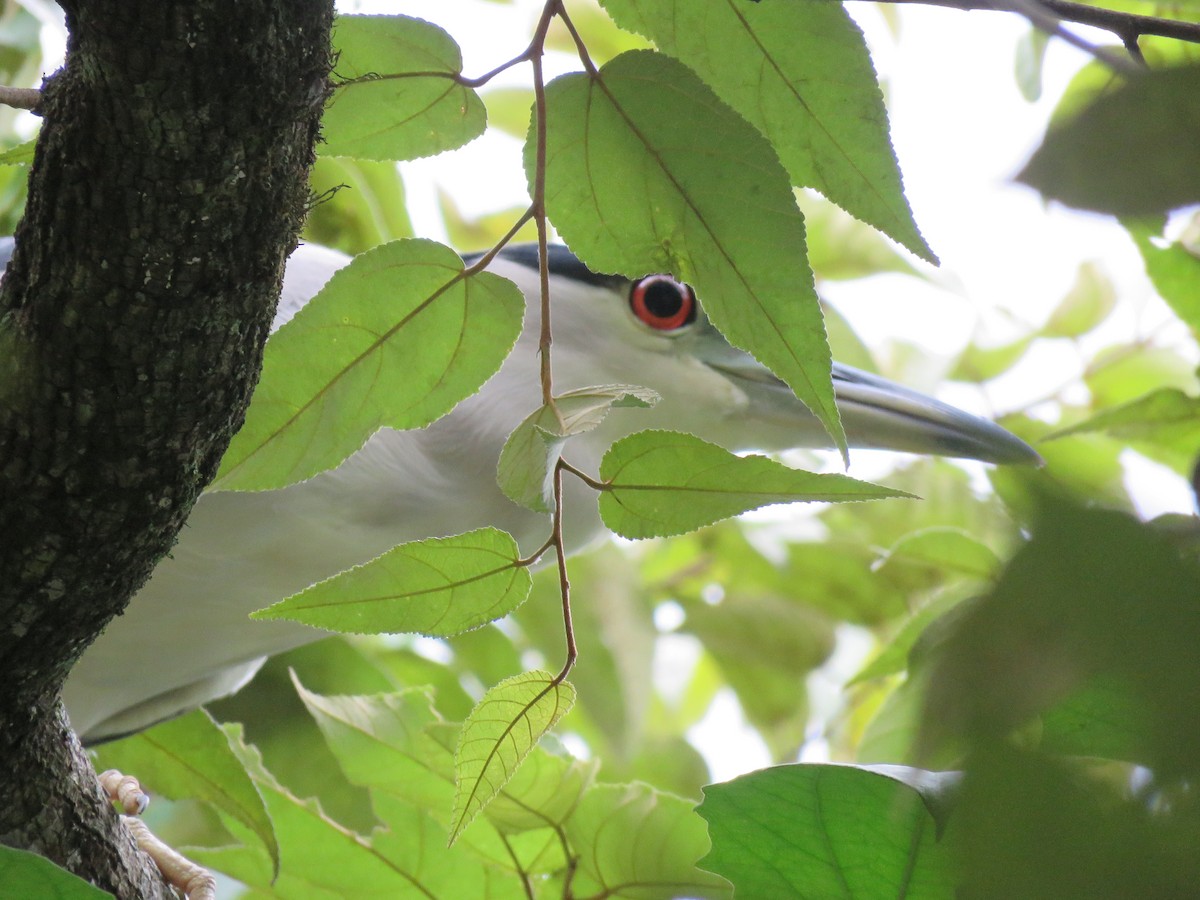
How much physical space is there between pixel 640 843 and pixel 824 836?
340mm

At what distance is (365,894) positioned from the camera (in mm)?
928

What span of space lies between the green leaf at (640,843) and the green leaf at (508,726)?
0.38m

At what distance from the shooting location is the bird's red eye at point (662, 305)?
49.2 inches

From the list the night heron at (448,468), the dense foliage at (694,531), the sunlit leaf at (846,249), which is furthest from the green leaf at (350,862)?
the sunlit leaf at (846,249)

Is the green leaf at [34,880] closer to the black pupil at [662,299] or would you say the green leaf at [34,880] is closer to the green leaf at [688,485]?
the green leaf at [688,485]

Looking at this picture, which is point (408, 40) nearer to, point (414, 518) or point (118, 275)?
point (118, 275)

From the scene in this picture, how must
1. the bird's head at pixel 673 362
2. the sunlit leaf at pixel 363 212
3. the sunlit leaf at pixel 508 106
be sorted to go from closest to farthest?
the bird's head at pixel 673 362
the sunlit leaf at pixel 363 212
the sunlit leaf at pixel 508 106

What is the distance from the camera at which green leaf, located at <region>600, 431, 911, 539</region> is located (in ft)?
1.63

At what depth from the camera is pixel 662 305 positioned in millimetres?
1257

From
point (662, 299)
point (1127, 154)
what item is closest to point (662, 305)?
point (662, 299)

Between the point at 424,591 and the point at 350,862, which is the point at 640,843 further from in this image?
the point at 424,591

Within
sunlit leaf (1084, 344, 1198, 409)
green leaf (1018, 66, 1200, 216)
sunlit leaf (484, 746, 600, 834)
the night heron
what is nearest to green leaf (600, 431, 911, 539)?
green leaf (1018, 66, 1200, 216)

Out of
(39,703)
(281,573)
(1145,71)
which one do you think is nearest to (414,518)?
(281,573)

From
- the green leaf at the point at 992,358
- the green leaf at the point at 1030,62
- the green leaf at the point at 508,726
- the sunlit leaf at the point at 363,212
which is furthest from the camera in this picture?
the green leaf at the point at 992,358
